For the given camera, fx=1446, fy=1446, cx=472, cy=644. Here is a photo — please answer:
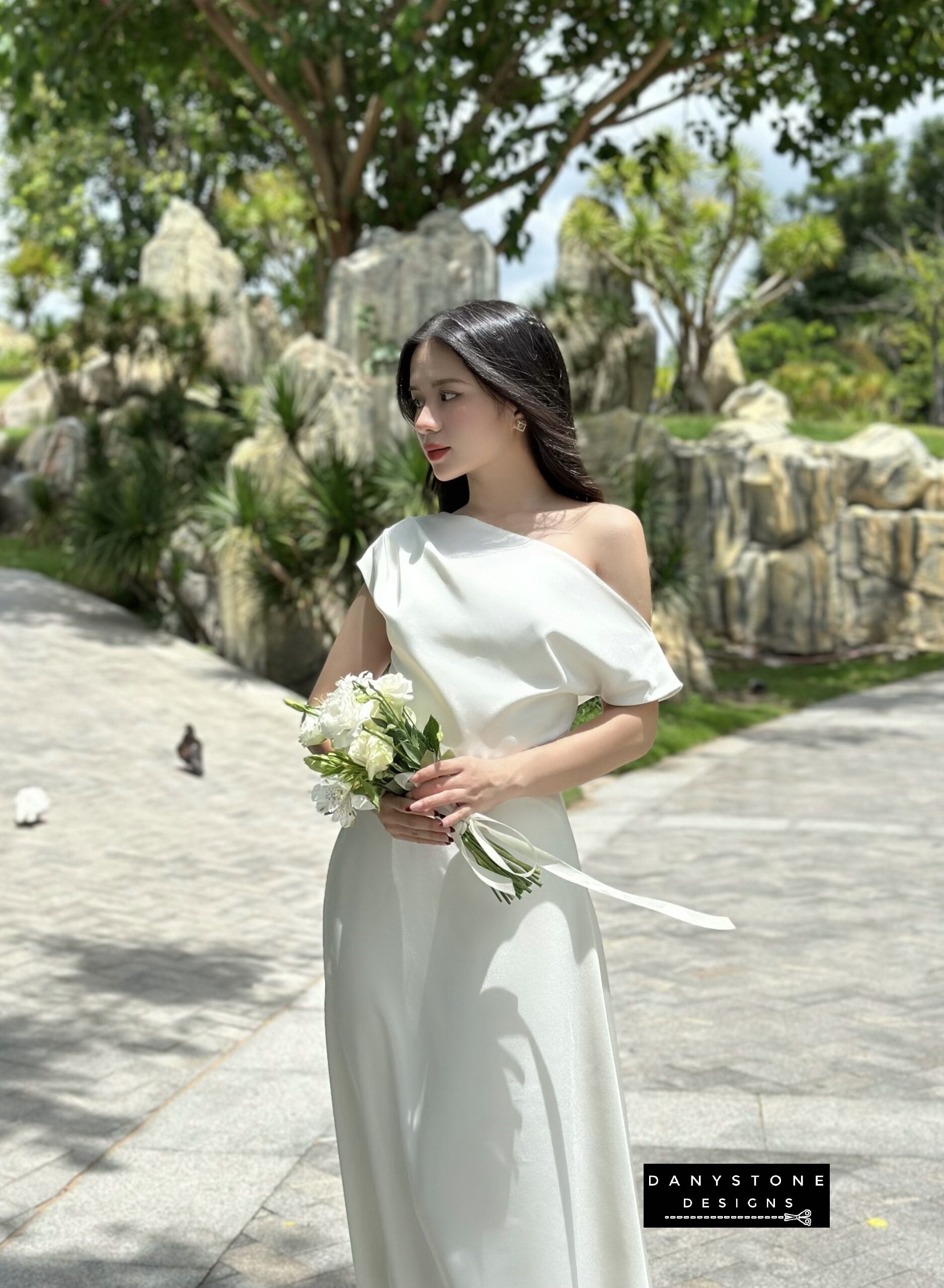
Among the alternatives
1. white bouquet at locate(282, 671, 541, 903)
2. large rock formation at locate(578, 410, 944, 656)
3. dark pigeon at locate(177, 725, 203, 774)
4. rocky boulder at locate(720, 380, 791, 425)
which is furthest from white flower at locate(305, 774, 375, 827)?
rocky boulder at locate(720, 380, 791, 425)

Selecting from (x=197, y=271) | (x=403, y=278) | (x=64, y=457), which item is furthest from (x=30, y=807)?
(x=197, y=271)

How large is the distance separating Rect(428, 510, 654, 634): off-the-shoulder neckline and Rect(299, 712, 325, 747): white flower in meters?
0.41

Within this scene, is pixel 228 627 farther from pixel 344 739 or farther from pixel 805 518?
pixel 344 739

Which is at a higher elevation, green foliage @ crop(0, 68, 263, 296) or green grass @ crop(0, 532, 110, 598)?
green foliage @ crop(0, 68, 263, 296)

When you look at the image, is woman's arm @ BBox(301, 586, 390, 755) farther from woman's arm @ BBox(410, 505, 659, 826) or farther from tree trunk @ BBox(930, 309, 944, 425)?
tree trunk @ BBox(930, 309, 944, 425)

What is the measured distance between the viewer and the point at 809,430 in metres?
24.6

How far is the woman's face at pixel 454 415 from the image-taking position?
226 cm

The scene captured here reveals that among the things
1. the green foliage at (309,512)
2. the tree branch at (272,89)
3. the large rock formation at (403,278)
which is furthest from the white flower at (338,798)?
the tree branch at (272,89)

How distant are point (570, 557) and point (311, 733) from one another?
48 cm

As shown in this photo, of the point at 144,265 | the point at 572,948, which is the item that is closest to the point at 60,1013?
the point at 572,948

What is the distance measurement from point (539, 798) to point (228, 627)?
12.0m

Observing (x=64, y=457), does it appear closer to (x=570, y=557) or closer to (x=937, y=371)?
(x=570, y=557)

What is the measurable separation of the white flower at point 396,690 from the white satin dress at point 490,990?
77mm

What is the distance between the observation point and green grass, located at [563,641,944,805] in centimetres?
1284
